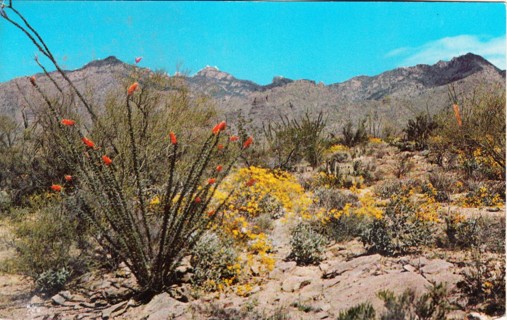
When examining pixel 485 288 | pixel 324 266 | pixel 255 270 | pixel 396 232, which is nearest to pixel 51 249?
pixel 255 270

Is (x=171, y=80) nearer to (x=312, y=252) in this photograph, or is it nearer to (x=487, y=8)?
(x=312, y=252)

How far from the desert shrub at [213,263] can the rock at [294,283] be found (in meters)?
0.51

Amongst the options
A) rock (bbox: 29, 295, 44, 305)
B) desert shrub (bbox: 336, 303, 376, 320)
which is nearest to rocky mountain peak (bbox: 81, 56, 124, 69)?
rock (bbox: 29, 295, 44, 305)

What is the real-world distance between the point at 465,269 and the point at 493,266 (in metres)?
0.24

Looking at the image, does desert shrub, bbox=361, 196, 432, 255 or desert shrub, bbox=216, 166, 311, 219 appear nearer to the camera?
desert shrub, bbox=361, 196, 432, 255

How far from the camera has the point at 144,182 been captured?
5.13 metres

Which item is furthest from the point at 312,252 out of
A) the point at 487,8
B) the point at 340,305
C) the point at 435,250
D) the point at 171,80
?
the point at 171,80

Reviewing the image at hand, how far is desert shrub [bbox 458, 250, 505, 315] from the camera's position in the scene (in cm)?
291

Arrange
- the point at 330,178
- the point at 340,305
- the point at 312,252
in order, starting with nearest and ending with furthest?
the point at 340,305 < the point at 312,252 < the point at 330,178

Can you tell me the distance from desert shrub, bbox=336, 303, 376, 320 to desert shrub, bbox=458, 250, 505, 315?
84cm

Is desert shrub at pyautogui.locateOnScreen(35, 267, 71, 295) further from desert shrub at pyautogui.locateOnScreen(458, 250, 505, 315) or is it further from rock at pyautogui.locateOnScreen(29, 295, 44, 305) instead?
desert shrub at pyautogui.locateOnScreen(458, 250, 505, 315)

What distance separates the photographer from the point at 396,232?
13.4ft

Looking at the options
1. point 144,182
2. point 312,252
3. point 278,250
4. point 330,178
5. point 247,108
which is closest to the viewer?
point 312,252

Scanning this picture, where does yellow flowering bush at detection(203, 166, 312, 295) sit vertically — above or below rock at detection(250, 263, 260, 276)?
above
